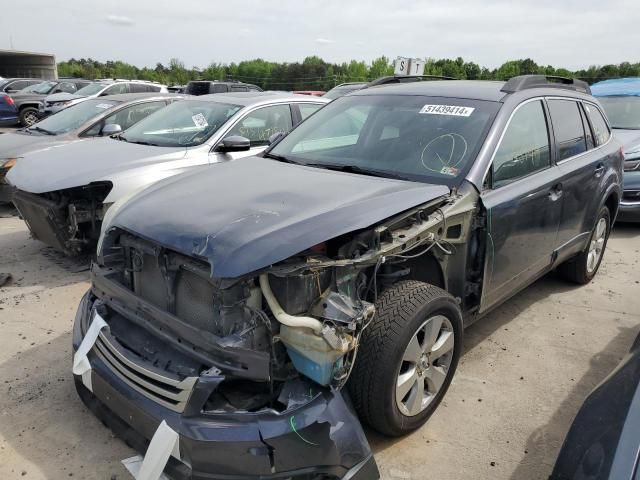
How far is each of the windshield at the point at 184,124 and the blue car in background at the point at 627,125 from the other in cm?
524

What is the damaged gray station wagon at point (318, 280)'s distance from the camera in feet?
7.14

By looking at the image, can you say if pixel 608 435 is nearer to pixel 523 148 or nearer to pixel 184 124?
pixel 523 148

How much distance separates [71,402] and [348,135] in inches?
101

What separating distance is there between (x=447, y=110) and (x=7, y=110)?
16968mm

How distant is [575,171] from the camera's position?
13.5ft

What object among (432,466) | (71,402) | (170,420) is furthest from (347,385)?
(71,402)

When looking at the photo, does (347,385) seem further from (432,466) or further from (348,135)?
(348,135)

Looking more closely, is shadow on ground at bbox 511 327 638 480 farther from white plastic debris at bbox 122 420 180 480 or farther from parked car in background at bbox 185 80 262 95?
parked car in background at bbox 185 80 262 95

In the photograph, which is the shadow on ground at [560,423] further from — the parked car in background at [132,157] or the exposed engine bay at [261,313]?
the parked car in background at [132,157]

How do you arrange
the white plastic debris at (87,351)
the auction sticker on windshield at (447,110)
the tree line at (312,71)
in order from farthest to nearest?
the tree line at (312,71), the auction sticker on windshield at (447,110), the white plastic debris at (87,351)

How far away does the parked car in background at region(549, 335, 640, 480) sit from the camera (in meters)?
1.53

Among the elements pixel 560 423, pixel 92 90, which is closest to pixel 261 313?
pixel 560 423

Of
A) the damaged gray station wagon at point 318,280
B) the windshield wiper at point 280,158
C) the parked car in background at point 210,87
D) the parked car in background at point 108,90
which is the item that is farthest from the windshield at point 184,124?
the parked car in background at point 108,90

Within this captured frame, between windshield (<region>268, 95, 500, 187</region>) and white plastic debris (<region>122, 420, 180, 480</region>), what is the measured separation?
1955 millimetres
